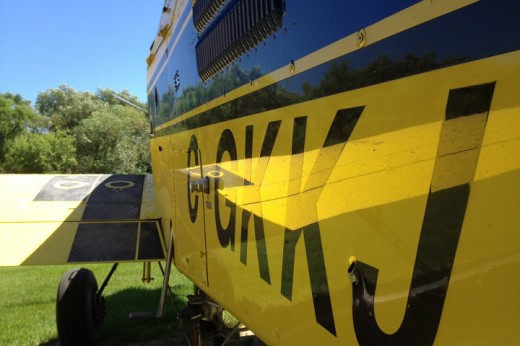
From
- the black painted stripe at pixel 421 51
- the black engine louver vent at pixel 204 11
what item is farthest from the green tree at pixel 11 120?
the black painted stripe at pixel 421 51

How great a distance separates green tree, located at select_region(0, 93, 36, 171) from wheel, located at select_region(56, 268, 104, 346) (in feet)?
129

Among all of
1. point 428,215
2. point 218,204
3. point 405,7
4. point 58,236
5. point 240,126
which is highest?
point 405,7

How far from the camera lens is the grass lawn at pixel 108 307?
5.93 metres

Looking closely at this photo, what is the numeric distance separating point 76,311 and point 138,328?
4.88 feet

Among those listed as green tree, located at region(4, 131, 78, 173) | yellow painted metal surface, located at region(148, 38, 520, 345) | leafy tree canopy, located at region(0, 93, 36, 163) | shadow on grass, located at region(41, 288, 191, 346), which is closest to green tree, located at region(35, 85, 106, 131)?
leafy tree canopy, located at region(0, 93, 36, 163)

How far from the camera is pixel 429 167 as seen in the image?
1001 mm

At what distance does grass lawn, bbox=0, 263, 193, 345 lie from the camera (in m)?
5.93

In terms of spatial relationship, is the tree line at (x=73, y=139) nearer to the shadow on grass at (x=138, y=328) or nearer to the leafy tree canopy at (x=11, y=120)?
the leafy tree canopy at (x=11, y=120)

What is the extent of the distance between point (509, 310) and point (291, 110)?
0.91 metres

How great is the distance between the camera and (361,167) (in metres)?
1.22

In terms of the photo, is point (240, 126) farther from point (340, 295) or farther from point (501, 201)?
point (501, 201)

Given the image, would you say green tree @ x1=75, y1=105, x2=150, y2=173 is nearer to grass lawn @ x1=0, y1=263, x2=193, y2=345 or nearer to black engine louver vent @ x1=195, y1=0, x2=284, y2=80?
grass lawn @ x1=0, y1=263, x2=193, y2=345

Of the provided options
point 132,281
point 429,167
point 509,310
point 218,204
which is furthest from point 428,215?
point 132,281

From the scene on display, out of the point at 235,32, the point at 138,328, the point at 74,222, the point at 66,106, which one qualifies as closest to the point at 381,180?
the point at 235,32
